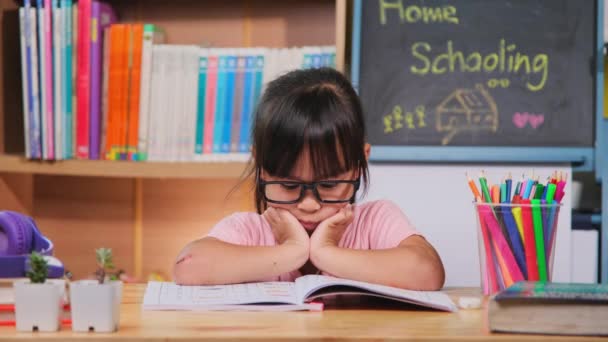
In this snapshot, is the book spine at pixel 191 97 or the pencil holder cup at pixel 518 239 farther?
the book spine at pixel 191 97

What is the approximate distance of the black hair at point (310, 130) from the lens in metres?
1.34

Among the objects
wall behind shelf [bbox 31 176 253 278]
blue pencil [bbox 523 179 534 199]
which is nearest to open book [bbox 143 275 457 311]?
blue pencil [bbox 523 179 534 199]

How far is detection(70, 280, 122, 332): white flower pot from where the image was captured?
0.81m

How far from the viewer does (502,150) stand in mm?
2178

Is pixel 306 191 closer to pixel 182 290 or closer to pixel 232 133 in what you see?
pixel 182 290

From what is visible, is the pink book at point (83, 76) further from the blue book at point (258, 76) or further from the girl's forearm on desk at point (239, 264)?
the girl's forearm on desk at point (239, 264)

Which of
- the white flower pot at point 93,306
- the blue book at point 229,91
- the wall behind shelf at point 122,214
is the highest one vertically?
the blue book at point 229,91

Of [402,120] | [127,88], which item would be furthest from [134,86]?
[402,120]

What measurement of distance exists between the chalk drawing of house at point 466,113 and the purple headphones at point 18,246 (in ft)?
4.36

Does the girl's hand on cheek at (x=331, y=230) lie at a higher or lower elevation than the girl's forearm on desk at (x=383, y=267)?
higher

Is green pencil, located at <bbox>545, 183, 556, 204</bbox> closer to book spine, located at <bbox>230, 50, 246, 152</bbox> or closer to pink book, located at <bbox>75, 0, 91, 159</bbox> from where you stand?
book spine, located at <bbox>230, 50, 246, 152</bbox>

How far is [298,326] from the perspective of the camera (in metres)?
0.88

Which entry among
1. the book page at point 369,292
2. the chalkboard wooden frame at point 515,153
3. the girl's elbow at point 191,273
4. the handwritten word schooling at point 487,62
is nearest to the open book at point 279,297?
the book page at point 369,292

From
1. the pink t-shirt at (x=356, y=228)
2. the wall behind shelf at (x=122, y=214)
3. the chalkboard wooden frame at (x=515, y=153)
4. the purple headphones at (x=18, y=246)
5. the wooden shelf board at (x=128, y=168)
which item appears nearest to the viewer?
the purple headphones at (x=18, y=246)
